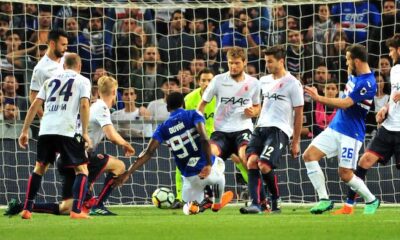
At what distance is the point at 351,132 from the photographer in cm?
1320

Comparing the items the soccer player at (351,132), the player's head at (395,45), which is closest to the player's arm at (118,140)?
the soccer player at (351,132)

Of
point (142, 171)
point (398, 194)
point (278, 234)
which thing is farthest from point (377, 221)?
point (142, 171)

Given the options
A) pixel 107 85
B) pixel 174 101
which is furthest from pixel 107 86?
pixel 174 101

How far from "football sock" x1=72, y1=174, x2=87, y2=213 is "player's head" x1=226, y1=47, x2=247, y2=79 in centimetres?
282

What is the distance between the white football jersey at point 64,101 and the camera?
40.5 feet

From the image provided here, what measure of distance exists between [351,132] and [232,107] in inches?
79.1

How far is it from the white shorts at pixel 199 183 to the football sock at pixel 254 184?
1.11ft

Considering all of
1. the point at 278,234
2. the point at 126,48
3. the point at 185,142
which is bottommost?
the point at 278,234

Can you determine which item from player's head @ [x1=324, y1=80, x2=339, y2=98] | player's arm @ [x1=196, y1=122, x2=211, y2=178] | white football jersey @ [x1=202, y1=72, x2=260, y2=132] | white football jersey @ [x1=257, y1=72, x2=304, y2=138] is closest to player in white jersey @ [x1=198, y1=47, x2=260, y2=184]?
white football jersey @ [x1=202, y1=72, x2=260, y2=132]

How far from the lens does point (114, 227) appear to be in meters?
10.5

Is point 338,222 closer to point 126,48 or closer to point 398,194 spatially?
point 398,194

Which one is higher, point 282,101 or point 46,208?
point 282,101

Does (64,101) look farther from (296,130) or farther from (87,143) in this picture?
(296,130)

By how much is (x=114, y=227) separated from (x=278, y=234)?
1.75 metres
